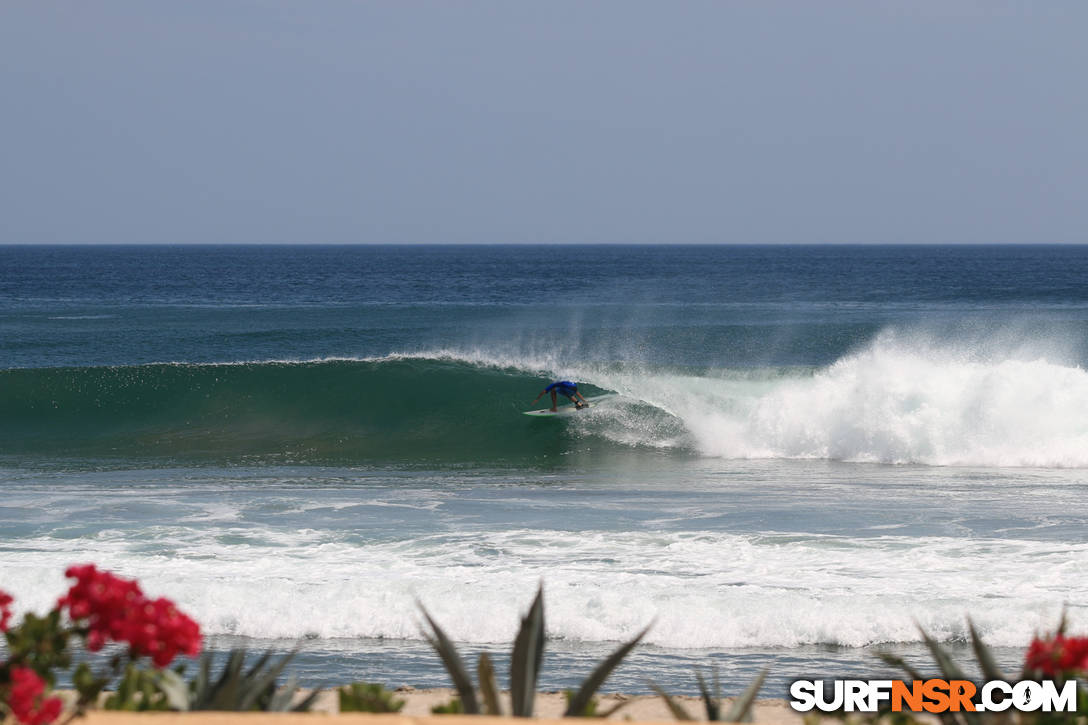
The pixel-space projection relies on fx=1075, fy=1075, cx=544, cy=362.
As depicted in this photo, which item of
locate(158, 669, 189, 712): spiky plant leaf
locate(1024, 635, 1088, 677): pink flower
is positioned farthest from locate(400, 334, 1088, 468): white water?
locate(158, 669, 189, 712): spiky plant leaf

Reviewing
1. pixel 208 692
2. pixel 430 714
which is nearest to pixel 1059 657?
pixel 430 714

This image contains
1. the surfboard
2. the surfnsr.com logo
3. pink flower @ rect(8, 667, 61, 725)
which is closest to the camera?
pink flower @ rect(8, 667, 61, 725)

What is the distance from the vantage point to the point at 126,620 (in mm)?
3676

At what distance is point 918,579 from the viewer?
894 cm

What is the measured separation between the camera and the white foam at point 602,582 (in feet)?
26.1

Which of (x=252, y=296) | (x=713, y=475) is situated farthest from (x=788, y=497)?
(x=252, y=296)

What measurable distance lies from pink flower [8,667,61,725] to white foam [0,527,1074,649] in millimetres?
4590

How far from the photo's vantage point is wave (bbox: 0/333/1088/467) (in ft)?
56.1

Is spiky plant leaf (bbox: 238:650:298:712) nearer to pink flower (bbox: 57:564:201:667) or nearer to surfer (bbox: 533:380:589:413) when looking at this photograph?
pink flower (bbox: 57:564:201:667)

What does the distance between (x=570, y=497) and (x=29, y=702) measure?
33.5 feet

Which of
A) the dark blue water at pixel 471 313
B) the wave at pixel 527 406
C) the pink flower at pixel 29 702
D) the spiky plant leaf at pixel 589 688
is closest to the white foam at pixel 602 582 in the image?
the spiky plant leaf at pixel 589 688

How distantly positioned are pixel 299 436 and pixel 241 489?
18.5 ft

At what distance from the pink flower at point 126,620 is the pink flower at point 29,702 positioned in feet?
0.65

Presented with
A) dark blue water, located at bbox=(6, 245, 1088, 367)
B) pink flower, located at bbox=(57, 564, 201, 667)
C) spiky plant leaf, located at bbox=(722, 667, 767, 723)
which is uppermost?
dark blue water, located at bbox=(6, 245, 1088, 367)
